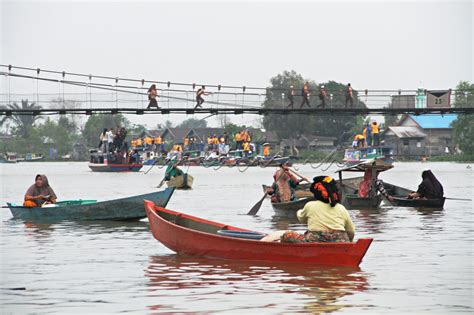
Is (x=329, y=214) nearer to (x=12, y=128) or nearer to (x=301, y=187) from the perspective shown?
(x=301, y=187)

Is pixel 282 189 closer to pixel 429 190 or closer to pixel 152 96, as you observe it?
pixel 429 190

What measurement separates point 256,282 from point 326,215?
1.52 m

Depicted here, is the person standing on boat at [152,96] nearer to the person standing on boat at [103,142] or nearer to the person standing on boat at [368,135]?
the person standing on boat at [103,142]

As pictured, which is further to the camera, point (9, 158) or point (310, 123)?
point (9, 158)

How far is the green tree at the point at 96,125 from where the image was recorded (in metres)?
164

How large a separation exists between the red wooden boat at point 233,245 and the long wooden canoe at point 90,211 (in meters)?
5.77

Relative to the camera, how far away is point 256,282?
51.8 ft

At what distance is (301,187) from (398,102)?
43090 millimetres

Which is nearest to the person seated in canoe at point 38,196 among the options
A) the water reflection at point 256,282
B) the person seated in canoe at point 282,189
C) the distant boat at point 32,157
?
the person seated in canoe at point 282,189

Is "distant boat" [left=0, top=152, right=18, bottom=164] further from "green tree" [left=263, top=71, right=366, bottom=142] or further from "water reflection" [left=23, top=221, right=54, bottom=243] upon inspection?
"water reflection" [left=23, top=221, right=54, bottom=243]

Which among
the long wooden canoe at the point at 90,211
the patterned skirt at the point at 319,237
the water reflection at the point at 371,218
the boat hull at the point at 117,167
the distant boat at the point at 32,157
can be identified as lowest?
the distant boat at the point at 32,157

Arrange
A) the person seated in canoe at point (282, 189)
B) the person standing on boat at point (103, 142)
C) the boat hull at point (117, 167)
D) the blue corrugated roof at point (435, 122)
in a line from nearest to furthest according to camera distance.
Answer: the person seated in canoe at point (282, 189), the person standing on boat at point (103, 142), the boat hull at point (117, 167), the blue corrugated roof at point (435, 122)

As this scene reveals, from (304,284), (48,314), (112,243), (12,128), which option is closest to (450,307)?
(304,284)

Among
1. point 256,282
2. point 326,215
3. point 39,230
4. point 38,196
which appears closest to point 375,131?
point 38,196
